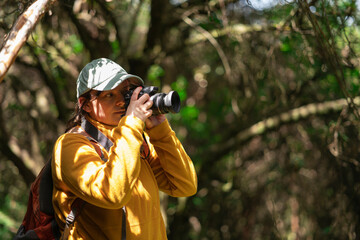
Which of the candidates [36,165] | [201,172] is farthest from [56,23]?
[201,172]

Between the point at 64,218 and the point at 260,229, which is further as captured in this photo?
the point at 260,229

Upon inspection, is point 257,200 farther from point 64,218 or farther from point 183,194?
point 64,218

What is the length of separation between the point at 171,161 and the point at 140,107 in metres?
0.33

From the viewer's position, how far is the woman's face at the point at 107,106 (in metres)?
1.88

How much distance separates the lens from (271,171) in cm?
566

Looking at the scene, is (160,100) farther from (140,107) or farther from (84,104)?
(84,104)

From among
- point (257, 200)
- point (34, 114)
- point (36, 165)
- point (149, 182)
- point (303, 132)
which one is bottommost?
point (257, 200)

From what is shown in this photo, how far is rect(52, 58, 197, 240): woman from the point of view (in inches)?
63.6

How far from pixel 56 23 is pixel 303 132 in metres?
2.93

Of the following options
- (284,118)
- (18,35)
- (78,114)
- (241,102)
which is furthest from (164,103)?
(241,102)

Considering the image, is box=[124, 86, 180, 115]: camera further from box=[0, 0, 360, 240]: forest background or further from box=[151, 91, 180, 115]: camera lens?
box=[0, 0, 360, 240]: forest background

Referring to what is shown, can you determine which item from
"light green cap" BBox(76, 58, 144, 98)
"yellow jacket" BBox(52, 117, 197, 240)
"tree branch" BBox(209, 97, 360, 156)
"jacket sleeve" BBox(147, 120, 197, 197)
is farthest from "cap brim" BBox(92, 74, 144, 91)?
"tree branch" BBox(209, 97, 360, 156)

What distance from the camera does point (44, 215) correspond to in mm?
1722

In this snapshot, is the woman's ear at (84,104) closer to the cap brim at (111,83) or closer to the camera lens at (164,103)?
the cap brim at (111,83)
